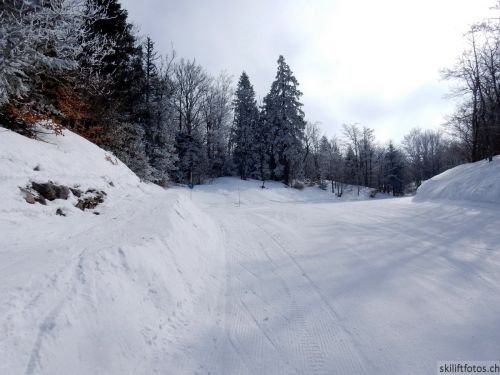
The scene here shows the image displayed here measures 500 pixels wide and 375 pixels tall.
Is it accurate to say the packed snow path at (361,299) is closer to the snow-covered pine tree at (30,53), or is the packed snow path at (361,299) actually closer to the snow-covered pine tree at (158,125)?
the snow-covered pine tree at (30,53)

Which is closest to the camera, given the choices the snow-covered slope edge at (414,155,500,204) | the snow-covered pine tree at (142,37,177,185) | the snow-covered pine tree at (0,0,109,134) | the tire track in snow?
the tire track in snow

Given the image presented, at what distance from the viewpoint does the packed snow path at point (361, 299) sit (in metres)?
3.00

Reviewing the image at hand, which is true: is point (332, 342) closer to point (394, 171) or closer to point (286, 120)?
point (286, 120)

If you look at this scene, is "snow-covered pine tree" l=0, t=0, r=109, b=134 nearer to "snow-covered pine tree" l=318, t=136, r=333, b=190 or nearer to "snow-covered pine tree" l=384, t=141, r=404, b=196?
"snow-covered pine tree" l=318, t=136, r=333, b=190

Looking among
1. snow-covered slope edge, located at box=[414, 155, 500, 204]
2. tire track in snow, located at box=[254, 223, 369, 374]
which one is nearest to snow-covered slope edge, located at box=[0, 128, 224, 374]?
tire track in snow, located at box=[254, 223, 369, 374]

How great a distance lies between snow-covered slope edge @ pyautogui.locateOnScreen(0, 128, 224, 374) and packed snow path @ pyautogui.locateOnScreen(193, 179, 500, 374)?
0.56 metres

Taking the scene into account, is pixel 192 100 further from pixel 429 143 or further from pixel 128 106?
pixel 429 143

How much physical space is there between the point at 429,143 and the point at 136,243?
80893 mm

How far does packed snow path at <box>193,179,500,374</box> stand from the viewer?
9.84 feet

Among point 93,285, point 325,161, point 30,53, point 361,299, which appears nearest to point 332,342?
point 361,299

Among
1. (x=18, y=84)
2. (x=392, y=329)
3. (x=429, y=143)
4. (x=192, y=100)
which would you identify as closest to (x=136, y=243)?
(x=392, y=329)

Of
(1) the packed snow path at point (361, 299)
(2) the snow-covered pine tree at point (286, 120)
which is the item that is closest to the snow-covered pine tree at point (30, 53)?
(1) the packed snow path at point (361, 299)

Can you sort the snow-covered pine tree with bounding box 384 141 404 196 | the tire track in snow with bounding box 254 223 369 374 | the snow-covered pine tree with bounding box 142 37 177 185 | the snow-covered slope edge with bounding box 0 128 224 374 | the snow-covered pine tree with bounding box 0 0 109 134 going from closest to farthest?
1. the snow-covered slope edge with bounding box 0 128 224 374
2. the tire track in snow with bounding box 254 223 369 374
3. the snow-covered pine tree with bounding box 0 0 109 134
4. the snow-covered pine tree with bounding box 142 37 177 185
5. the snow-covered pine tree with bounding box 384 141 404 196

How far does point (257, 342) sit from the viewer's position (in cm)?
328
